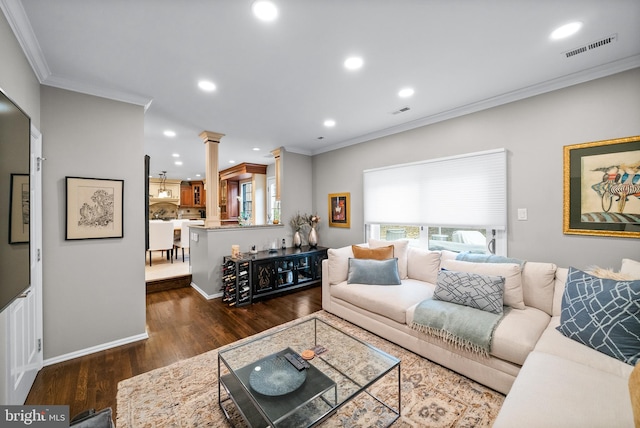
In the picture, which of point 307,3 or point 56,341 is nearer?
point 307,3

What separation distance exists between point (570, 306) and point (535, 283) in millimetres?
493

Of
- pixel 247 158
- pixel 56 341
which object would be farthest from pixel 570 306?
pixel 247 158

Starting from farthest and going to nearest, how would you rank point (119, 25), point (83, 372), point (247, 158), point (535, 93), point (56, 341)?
point (247, 158), point (535, 93), point (56, 341), point (83, 372), point (119, 25)

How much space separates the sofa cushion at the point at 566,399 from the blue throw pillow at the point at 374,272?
5.16 feet

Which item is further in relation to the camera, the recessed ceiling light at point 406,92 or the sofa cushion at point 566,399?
the recessed ceiling light at point 406,92

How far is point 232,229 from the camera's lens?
4.22 metres

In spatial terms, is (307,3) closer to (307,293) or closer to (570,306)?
(570,306)

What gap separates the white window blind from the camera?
297cm

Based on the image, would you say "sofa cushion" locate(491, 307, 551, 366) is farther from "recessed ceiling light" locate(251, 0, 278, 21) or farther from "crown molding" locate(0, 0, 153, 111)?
"crown molding" locate(0, 0, 153, 111)

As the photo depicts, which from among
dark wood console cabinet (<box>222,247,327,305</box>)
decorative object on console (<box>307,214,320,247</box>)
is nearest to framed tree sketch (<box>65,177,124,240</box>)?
dark wood console cabinet (<box>222,247,327,305</box>)

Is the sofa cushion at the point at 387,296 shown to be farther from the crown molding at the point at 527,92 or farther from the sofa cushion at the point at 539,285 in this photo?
the crown molding at the point at 527,92

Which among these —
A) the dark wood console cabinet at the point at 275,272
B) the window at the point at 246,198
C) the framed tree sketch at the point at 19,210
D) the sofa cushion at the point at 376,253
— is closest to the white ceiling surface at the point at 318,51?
the framed tree sketch at the point at 19,210

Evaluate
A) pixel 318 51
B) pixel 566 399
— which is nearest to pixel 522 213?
pixel 566 399

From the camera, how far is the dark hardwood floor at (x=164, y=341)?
1.99m
